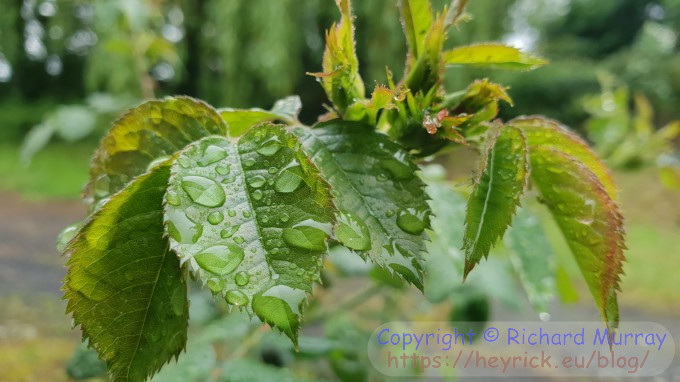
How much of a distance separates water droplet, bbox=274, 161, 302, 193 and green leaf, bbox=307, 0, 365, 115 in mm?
57

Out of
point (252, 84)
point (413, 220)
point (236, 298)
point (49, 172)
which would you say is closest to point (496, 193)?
point (413, 220)

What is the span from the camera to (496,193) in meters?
0.27

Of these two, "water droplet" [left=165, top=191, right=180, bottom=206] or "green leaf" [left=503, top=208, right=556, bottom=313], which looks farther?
"green leaf" [left=503, top=208, right=556, bottom=313]

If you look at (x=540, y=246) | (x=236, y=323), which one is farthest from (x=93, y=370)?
(x=540, y=246)

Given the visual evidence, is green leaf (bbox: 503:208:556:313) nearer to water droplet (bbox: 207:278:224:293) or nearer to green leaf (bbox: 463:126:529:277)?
green leaf (bbox: 463:126:529:277)

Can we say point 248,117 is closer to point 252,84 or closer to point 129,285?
point 129,285

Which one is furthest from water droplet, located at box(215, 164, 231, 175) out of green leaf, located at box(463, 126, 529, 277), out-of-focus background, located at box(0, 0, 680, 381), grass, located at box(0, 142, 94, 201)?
grass, located at box(0, 142, 94, 201)

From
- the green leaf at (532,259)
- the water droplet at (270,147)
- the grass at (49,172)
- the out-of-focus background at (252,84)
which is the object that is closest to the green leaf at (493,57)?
the water droplet at (270,147)

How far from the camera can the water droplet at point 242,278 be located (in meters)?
0.21

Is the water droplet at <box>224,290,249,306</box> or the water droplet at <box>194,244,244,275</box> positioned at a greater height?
the water droplet at <box>194,244,244,275</box>

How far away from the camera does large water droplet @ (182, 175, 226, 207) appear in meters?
0.24

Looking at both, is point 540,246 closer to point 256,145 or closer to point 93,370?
point 256,145

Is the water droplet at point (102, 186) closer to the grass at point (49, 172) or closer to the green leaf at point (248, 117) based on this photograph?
the green leaf at point (248, 117)

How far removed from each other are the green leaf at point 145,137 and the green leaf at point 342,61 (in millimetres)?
70
